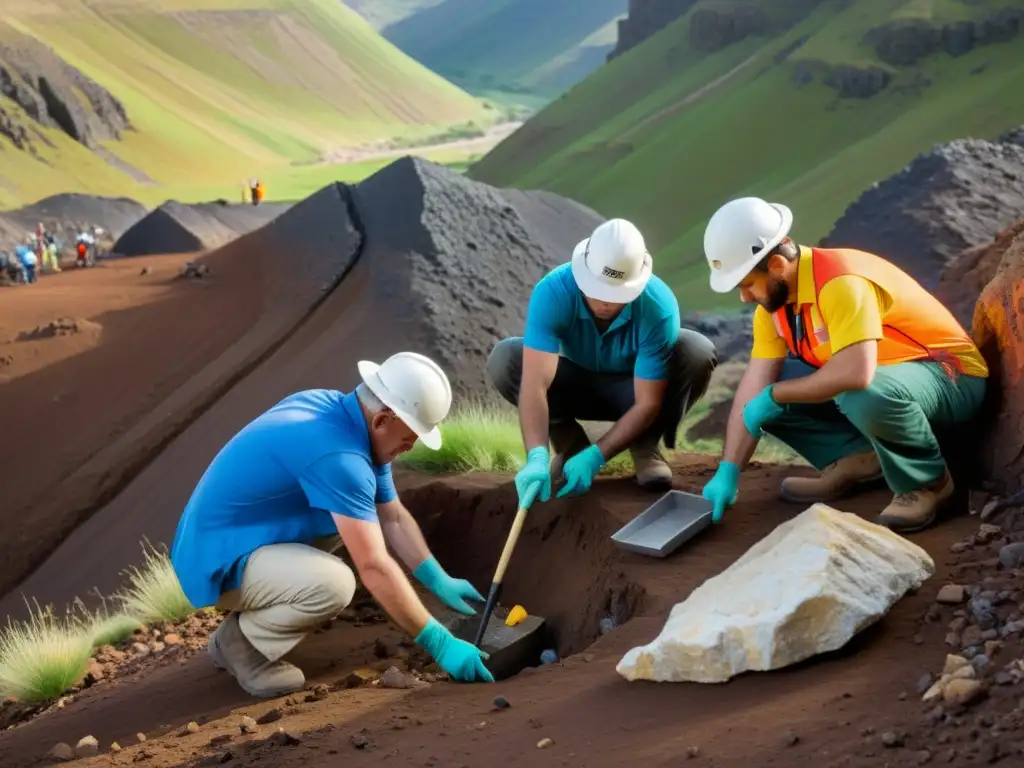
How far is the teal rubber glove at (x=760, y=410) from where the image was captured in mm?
4098

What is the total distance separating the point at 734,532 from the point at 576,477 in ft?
2.33

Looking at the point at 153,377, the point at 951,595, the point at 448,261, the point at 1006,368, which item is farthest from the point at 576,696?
the point at 153,377

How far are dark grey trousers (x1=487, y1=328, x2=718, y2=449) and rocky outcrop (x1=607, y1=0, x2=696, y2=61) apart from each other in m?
32.2

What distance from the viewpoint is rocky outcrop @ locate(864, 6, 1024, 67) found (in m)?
20.2

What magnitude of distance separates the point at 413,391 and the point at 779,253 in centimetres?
133

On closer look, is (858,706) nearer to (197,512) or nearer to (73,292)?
(197,512)

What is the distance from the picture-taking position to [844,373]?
370cm

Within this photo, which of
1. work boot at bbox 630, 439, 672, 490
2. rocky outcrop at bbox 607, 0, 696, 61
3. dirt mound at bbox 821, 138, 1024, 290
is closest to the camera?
work boot at bbox 630, 439, 672, 490

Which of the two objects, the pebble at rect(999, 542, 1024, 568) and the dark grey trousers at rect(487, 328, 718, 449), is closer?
the pebble at rect(999, 542, 1024, 568)

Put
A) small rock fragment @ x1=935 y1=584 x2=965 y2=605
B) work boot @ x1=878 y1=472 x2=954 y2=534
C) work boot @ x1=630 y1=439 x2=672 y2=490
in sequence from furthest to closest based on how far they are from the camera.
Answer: work boot @ x1=630 y1=439 x2=672 y2=490 → work boot @ x1=878 y1=472 x2=954 y2=534 → small rock fragment @ x1=935 y1=584 x2=965 y2=605

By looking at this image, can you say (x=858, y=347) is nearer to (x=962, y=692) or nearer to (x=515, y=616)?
(x=962, y=692)

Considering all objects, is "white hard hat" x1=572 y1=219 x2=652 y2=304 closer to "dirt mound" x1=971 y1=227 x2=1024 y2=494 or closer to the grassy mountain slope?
"dirt mound" x1=971 y1=227 x2=1024 y2=494

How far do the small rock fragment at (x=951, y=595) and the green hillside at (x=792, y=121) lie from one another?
11435mm

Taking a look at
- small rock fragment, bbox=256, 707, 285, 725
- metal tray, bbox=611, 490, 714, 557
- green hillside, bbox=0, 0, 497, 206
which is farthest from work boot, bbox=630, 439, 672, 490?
green hillside, bbox=0, 0, 497, 206
